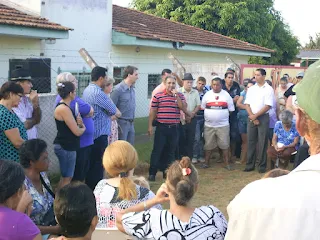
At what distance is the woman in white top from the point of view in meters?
3.06

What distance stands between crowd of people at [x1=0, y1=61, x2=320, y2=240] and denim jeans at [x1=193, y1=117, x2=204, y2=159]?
3 centimetres

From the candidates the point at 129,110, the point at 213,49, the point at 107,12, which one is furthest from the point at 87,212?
the point at 213,49

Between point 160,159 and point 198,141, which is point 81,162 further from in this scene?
point 198,141

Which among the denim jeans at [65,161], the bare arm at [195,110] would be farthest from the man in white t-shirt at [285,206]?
the bare arm at [195,110]

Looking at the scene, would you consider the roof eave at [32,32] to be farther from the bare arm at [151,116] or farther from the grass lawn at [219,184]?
the grass lawn at [219,184]

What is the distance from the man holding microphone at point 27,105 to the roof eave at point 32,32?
4.09 metres

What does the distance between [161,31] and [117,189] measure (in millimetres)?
14548

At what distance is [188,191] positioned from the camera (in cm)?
319

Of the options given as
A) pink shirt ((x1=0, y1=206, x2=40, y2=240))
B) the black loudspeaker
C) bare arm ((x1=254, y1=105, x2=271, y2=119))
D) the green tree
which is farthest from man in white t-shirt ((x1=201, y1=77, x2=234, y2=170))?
the green tree

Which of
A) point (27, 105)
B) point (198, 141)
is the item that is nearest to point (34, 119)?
point (27, 105)

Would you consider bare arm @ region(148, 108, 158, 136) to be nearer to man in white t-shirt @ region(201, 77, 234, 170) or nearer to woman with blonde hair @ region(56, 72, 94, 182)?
man in white t-shirt @ region(201, 77, 234, 170)

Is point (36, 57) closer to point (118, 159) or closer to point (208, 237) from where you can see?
point (118, 159)

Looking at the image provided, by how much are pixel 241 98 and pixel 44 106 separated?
163 inches

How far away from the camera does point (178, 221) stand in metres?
3.08
